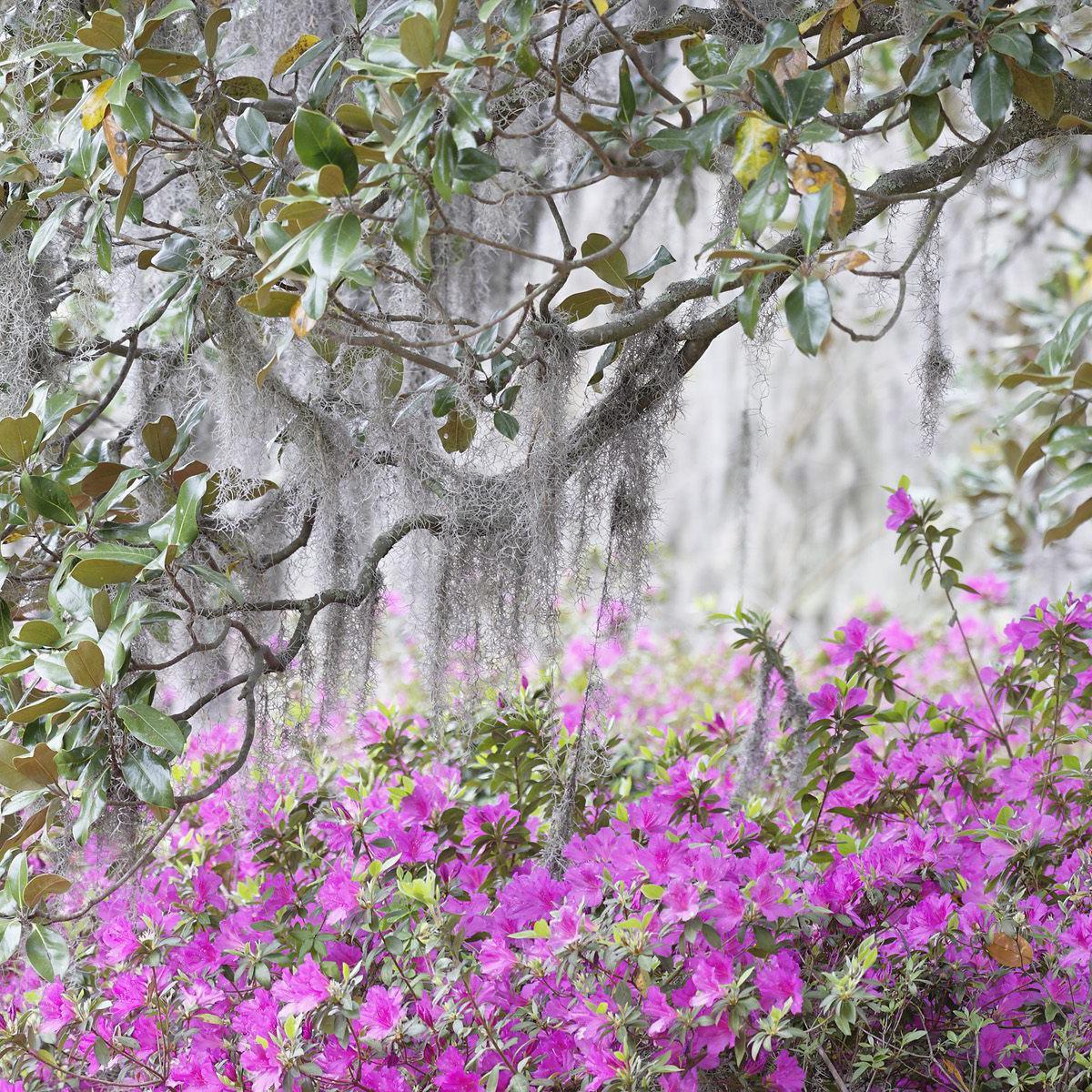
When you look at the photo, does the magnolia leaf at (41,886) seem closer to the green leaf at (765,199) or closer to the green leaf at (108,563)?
the green leaf at (108,563)

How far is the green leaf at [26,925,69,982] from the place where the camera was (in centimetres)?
126

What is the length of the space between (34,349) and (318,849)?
0.88 metres

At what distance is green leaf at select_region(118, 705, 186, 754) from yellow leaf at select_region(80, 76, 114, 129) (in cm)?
65

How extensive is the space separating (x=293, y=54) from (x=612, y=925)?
3.96ft

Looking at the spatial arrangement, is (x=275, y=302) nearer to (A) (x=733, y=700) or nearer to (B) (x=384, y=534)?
(B) (x=384, y=534)

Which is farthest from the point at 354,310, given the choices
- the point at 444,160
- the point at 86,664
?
the point at 86,664

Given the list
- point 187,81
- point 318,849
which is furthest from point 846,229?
point 318,849

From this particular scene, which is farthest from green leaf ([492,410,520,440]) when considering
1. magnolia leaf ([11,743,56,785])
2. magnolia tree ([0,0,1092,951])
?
magnolia leaf ([11,743,56,785])

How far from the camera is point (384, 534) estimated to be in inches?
64.4

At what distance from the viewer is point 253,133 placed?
1451mm

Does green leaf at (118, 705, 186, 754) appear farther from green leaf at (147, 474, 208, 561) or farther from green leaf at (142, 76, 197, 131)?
green leaf at (142, 76, 197, 131)

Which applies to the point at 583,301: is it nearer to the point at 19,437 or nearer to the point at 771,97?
the point at 771,97

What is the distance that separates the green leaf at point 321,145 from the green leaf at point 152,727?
2.00ft

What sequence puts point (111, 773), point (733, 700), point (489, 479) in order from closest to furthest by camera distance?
point (111, 773), point (489, 479), point (733, 700)
